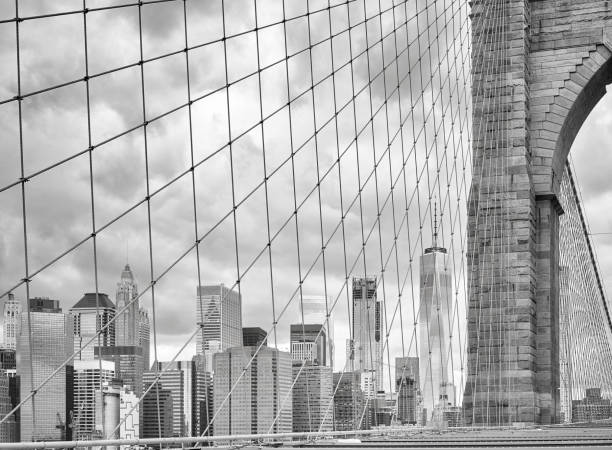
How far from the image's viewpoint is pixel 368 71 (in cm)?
1403

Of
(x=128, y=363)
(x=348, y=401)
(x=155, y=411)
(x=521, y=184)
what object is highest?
(x=521, y=184)

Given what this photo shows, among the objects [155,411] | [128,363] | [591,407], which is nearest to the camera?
[128,363]

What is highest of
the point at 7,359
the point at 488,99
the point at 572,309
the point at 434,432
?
the point at 488,99

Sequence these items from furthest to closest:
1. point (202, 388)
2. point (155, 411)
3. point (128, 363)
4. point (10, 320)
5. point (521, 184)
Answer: point (155, 411), point (521, 184), point (202, 388), point (128, 363), point (10, 320)

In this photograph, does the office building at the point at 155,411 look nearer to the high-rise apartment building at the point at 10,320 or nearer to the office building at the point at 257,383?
the office building at the point at 257,383

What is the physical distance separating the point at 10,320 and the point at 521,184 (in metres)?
9.28

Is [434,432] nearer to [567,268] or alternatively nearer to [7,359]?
[7,359]

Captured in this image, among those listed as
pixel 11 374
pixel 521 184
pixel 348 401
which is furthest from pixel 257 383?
pixel 11 374

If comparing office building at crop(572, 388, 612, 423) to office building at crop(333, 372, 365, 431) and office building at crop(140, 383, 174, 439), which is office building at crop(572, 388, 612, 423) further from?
office building at crop(140, 383, 174, 439)

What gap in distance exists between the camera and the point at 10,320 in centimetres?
1158

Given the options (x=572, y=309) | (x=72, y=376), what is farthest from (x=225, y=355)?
(x=572, y=309)

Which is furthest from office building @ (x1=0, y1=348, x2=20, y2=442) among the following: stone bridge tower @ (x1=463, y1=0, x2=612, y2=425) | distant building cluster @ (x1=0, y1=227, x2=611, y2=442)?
stone bridge tower @ (x1=463, y1=0, x2=612, y2=425)

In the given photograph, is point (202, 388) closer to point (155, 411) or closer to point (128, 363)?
point (128, 363)

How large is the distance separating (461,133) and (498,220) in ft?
5.13
